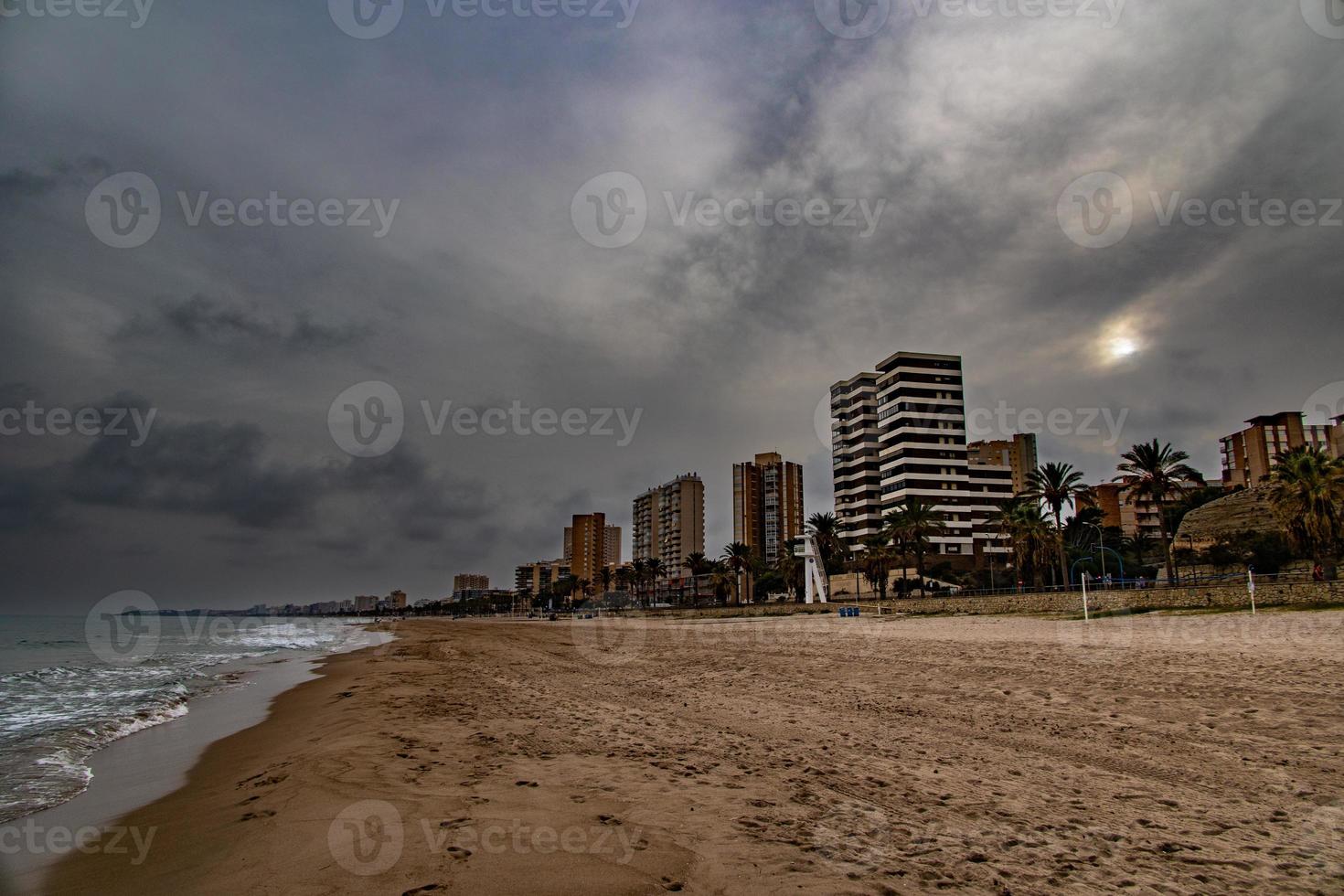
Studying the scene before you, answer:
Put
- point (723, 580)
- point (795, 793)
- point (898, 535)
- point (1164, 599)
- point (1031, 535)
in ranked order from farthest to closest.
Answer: point (723, 580) < point (898, 535) < point (1031, 535) < point (1164, 599) < point (795, 793)

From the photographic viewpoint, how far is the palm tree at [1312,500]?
116 feet

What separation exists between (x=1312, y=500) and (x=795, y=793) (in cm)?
4567

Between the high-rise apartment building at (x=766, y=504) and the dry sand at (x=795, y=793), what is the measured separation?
172453 mm

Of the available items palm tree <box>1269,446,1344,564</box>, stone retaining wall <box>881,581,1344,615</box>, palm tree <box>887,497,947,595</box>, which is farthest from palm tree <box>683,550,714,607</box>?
palm tree <box>1269,446,1344,564</box>

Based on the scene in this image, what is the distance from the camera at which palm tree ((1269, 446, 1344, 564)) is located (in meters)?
35.5

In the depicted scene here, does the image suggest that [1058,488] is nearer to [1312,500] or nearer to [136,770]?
[1312,500]

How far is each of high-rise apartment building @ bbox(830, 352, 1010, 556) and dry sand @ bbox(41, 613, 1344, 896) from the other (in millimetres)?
102593

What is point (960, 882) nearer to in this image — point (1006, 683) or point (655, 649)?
point (1006, 683)

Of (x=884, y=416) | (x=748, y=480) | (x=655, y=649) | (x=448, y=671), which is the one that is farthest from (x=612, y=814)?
(x=748, y=480)

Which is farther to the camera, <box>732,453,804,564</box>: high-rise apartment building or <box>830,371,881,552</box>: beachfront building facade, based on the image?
<box>732,453,804,564</box>: high-rise apartment building

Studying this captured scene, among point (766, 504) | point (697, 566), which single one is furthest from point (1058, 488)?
point (766, 504)

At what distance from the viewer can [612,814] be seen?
5.78 meters

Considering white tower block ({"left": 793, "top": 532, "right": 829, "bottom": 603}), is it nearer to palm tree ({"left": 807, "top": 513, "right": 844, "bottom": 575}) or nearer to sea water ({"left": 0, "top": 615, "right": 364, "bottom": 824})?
palm tree ({"left": 807, "top": 513, "right": 844, "bottom": 575})

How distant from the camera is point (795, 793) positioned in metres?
6.31
